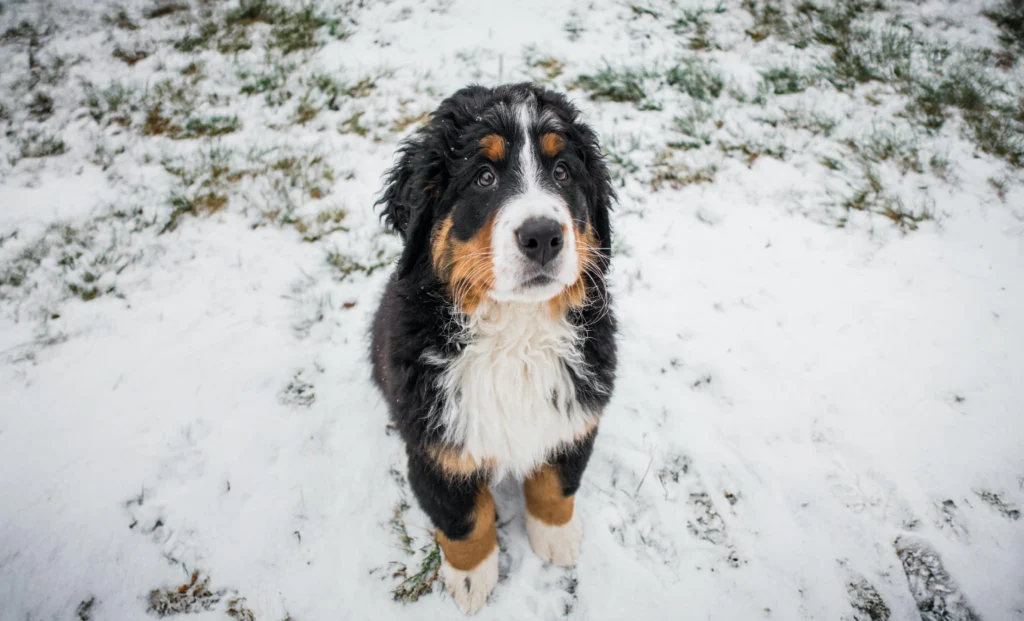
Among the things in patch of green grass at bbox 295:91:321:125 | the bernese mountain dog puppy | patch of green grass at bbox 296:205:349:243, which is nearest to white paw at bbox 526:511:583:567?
the bernese mountain dog puppy

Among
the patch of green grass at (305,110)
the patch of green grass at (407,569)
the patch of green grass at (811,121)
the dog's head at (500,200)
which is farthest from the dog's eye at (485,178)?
the patch of green grass at (811,121)

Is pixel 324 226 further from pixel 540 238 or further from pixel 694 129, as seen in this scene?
pixel 694 129

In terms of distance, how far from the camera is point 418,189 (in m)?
1.95

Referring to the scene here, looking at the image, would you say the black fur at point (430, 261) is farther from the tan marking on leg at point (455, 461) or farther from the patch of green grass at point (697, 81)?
the patch of green grass at point (697, 81)

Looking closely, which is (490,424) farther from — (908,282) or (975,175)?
(975,175)

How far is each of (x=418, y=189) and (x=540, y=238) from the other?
59 centimetres

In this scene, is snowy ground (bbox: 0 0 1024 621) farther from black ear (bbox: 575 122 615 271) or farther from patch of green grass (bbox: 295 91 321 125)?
black ear (bbox: 575 122 615 271)

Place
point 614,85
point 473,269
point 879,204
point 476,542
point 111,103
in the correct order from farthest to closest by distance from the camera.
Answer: point 111,103 < point 614,85 < point 879,204 < point 476,542 < point 473,269

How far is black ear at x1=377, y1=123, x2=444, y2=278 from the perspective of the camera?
1.94m

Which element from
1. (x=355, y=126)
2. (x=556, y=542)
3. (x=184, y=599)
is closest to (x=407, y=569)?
(x=556, y=542)

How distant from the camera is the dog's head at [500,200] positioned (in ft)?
5.59

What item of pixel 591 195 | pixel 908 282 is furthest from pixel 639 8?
pixel 591 195

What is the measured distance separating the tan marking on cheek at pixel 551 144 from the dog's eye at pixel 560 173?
64 mm

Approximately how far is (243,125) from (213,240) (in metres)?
1.58
